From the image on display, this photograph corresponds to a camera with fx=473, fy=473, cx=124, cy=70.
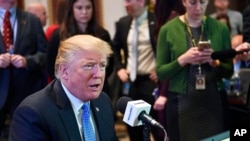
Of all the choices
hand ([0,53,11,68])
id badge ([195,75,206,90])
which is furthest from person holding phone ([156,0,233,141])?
hand ([0,53,11,68])

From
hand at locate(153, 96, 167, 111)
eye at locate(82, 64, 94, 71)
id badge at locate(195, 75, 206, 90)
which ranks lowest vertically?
hand at locate(153, 96, 167, 111)

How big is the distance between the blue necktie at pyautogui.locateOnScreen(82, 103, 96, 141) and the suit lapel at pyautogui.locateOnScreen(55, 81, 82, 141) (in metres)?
0.05

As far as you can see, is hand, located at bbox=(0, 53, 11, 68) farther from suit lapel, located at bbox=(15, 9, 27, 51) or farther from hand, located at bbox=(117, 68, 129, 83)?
hand, located at bbox=(117, 68, 129, 83)

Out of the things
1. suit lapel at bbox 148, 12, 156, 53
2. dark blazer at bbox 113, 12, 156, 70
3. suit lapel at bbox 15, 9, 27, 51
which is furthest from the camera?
dark blazer at bbox 113, 12, 156, 70

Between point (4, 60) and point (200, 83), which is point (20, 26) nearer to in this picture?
point (4, 60)

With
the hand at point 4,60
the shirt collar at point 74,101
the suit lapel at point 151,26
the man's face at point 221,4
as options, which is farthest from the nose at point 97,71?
the man's face at point 221,4

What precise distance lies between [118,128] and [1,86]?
7.39 feet

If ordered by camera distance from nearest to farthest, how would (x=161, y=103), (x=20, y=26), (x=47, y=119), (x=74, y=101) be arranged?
1. (x=47, y=119)
2. (x=74, y=101)
3. (x=161, y=103)
4. (x=20, y=26)

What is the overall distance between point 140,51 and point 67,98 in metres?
1.57

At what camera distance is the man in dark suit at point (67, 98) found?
1.77 m

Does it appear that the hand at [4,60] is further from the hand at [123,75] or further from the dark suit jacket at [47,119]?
the dark suit jacket at [47,119]

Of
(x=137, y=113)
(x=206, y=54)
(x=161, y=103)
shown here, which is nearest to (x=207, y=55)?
(x=206, y=54)

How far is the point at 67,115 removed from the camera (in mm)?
1854

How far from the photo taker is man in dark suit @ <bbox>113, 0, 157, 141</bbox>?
3387mm
